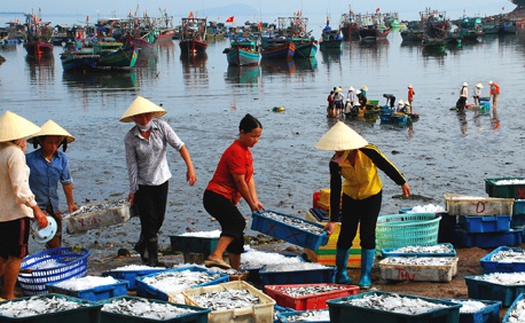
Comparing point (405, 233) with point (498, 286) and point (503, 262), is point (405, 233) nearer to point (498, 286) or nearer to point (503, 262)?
point (503, 262)

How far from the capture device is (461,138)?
62.0 feet

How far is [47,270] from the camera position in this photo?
6031 mm

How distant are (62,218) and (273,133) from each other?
45.2ft

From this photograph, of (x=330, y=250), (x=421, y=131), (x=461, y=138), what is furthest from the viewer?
(x=421, y=131)

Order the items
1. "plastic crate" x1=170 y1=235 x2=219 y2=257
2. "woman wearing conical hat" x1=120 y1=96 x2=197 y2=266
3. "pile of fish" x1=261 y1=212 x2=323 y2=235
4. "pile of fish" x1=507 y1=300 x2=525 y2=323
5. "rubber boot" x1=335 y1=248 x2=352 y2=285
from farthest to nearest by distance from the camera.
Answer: "plastic crate" x1=170 y1=235 x2=219 y2=257 < "woman wearing conical hat" x1=120 y1=96 x2=197 y2=266 < "pile of fish" x1=261 y1=212 x2=323 y2=235 < "rubber boot" x1=335 y1=248 x2=352 y2=285 < "pile of fish" x1=507 y1=300 x2=525 y2=323

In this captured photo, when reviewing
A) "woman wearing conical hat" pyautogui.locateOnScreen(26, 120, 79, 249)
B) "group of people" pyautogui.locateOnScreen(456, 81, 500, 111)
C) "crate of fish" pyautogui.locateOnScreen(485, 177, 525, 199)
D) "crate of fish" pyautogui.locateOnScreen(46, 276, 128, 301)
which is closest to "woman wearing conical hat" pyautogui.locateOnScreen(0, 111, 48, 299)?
"crate of fish" pyautogui.locateOnScreen(46, 276, 128, 301)

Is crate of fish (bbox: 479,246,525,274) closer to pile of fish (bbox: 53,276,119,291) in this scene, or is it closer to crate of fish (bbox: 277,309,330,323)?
crate of fish (bbox: 277,309,330,323)

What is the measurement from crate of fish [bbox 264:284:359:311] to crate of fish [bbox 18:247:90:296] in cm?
171

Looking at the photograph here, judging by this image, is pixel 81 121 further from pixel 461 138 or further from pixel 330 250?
pixel 330 250

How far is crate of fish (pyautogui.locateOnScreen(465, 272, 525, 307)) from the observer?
5418mm

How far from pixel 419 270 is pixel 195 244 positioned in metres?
2.21

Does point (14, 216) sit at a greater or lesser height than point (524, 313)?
greater

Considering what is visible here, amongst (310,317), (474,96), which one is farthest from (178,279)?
(474,96)

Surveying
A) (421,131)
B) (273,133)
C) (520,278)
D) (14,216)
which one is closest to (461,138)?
(421,131)
